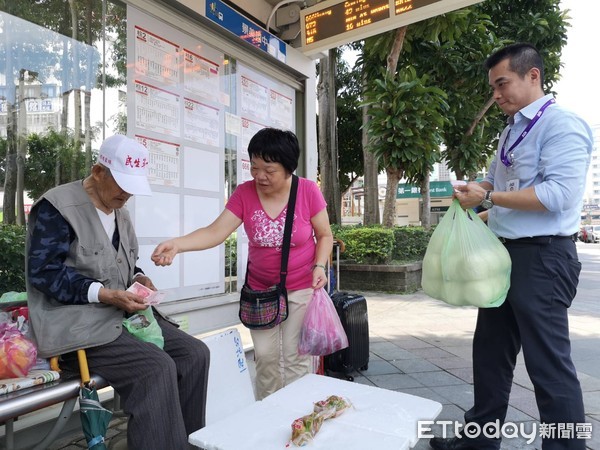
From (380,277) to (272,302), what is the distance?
6656 millimetres

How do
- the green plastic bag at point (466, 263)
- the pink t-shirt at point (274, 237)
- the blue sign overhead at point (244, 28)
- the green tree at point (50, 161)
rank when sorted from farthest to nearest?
1. the blue sign overhead at point (244, 28)
2. the green tree at point (50, 161)
3. the pink t-shirt at point (274, 237)
4. the green plastic bag at point (466, 263)

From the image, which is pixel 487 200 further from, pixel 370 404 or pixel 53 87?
pixel 53 87

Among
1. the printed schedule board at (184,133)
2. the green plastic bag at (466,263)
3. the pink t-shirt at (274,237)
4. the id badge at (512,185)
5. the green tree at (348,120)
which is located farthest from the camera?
the green tree at (348,120)

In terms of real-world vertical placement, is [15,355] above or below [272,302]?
below

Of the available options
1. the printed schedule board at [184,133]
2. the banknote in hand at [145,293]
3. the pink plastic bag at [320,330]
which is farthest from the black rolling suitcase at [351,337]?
the banknote in hand at [145,293]

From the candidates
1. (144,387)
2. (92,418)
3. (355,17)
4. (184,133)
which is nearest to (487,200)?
(144,387)

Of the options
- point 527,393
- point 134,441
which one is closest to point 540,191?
point 134,441

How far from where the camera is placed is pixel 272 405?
1.75 metres

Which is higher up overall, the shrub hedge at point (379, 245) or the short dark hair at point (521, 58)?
the short dark hair at point (521, 58)

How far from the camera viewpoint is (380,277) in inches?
349

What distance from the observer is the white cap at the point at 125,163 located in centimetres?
205

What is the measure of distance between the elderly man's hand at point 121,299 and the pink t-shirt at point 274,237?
28.9 inches

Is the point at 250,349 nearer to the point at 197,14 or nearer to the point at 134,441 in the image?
the point at 134,441

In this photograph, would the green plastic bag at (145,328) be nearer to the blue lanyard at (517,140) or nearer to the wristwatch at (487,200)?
the wristwatch at (487,200)
